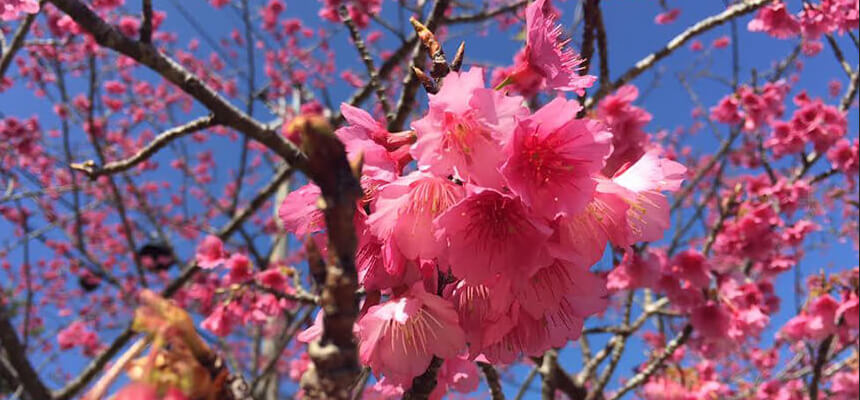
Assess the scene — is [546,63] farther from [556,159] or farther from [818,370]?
[818,370]

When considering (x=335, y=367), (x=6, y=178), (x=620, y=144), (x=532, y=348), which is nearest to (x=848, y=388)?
(x=620, y=144)

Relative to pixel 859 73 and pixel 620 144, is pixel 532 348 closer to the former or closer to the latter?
pixel 620 144

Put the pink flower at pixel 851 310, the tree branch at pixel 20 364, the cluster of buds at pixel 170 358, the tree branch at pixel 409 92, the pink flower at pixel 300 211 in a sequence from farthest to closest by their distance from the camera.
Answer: the tree branch at pixel 20 364 < the pink flower at pixel 851 310 < the tree branch at pixel 409 92 < the pink flower at pixel 300 211 < the cluster of buds at pixel 170 358

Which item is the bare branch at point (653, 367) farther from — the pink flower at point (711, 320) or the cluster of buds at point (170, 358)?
the cluster of buds at point (170, 358)

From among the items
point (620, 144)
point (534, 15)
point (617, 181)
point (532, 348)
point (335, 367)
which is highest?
point (620, 144)

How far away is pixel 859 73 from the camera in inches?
139

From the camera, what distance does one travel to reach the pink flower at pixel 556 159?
0.78 metres

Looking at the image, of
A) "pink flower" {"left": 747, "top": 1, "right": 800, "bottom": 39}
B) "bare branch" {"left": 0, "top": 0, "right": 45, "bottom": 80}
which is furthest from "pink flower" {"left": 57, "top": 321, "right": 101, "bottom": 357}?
"pink flower" {"left": 747, "top": 1, "right": 800, "bottom": 39}

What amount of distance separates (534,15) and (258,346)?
16.7 ft

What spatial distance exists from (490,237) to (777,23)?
364cm

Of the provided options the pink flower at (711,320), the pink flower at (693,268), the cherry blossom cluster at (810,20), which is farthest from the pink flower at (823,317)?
the cherry blossom cluster at (810,20)

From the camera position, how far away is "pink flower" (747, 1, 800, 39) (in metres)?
3.38

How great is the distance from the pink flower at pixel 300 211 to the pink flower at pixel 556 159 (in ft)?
1.21

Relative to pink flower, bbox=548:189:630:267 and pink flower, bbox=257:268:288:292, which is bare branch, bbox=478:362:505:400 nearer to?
pink flower, bbox=548:189:630:267
